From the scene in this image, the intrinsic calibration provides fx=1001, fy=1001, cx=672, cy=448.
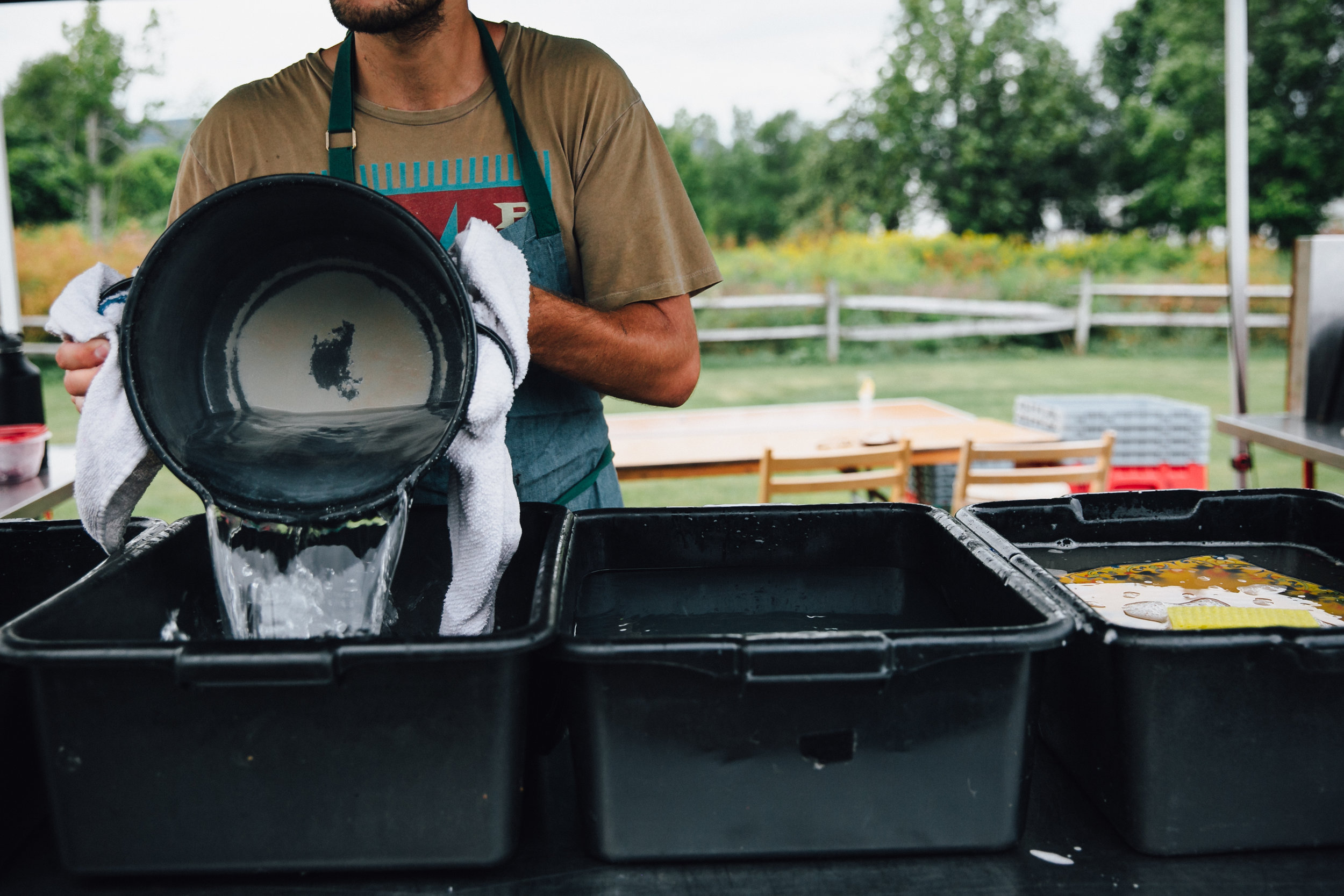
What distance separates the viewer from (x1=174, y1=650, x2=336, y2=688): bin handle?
74cm

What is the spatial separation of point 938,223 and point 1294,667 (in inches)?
719

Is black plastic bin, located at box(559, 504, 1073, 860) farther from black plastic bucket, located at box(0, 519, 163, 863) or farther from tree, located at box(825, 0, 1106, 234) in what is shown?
tree, located at box(825, 0, 1106, 234)

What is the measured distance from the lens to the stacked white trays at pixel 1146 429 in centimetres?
451

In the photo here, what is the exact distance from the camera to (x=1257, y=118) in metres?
16.2

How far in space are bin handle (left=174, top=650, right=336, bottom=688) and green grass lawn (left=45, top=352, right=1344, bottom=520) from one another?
192 inches

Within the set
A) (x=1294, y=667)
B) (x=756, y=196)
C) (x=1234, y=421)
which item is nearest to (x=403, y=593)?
(x=1294, y=667)

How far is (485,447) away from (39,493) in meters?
1.95

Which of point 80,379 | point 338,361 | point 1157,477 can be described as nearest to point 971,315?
point 1157,477

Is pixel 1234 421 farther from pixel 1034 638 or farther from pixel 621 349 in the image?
pixel 1034 638

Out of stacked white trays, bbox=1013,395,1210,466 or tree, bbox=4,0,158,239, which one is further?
tree, bbox=4,0,158,239

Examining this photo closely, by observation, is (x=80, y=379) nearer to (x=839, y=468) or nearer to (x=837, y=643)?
(x=837, y=643)

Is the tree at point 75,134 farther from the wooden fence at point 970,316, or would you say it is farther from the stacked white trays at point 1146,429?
the stacked white trays at point 1146,429

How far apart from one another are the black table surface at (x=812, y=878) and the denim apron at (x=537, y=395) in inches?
25.1

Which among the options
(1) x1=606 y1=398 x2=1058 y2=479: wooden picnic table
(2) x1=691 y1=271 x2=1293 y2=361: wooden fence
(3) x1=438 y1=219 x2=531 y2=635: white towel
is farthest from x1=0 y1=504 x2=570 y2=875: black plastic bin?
(2) x1=691 y1=271 x2=1293 y2=361: wooden fence
